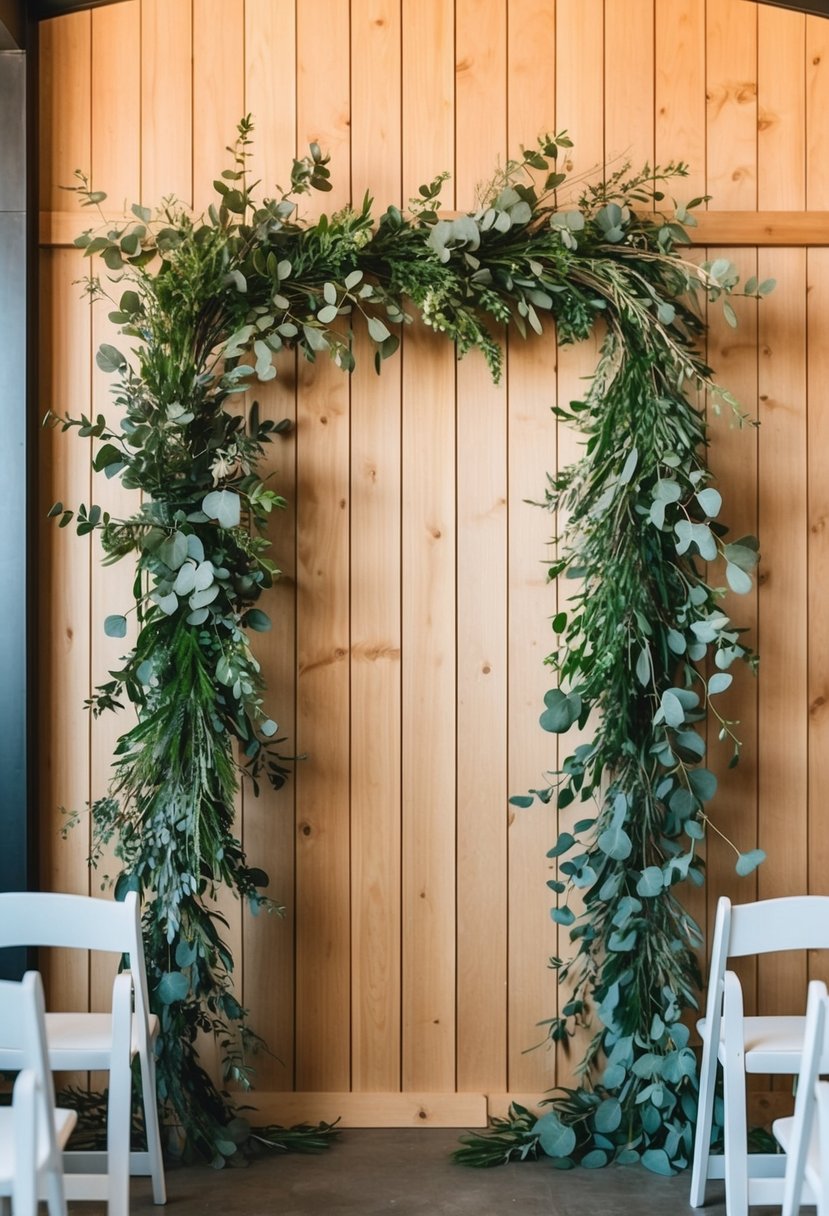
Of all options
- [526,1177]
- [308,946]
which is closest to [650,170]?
[308,946]

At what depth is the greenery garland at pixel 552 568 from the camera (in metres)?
2.47

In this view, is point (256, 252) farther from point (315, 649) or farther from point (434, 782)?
point (434, 782)

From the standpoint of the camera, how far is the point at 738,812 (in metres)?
2.79

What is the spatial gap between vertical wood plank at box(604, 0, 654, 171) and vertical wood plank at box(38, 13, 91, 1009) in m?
1.43

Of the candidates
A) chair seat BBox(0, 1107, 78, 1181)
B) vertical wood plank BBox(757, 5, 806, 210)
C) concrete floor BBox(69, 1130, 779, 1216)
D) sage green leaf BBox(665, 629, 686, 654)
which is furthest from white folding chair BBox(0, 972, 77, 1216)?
vertical wood plank BBox(757, 5, 806, 210)

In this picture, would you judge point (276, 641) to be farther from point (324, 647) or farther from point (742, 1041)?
point (742, 1041)

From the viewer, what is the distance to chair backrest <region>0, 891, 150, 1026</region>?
2.13 meters

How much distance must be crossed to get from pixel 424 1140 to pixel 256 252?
231cm

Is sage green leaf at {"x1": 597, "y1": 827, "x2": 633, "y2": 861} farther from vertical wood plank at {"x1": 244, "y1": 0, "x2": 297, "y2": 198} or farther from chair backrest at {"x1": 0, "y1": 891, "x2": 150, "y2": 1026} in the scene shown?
vertical wood plank at {"x1": 244, "y1": 0, "x2": 297, "y2": 198}

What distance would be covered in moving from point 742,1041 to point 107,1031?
54.2 inches

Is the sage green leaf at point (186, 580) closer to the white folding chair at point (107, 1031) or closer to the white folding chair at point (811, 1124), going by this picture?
the white folding chair at point (107, 1031)

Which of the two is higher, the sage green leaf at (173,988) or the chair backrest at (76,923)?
the chair backrest at (76,923)

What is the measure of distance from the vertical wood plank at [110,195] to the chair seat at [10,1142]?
0.98 meters

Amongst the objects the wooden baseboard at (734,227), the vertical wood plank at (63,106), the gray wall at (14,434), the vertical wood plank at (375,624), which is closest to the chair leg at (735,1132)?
the vertical wood plank at (375,624)
